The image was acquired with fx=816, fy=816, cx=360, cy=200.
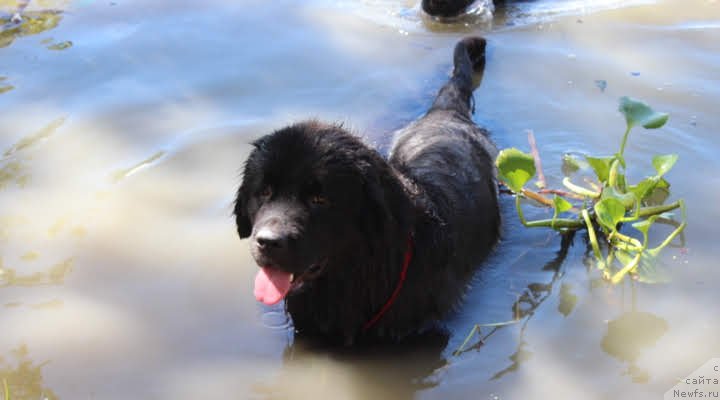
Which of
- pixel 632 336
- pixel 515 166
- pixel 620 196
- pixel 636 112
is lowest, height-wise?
pixel 632 336

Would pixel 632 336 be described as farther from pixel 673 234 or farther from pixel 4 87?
pixel 4 87

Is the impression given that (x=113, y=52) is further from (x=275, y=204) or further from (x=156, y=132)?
(x=275, y=204)

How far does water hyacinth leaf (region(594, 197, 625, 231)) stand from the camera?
4840mm

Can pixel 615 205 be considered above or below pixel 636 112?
below

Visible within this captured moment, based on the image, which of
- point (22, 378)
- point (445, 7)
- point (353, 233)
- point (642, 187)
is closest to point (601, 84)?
point (642, 187)

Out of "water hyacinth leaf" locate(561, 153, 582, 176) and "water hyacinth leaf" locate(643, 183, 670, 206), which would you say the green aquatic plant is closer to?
"water hyacinth leaf" locate(643, 183, 670, 206)

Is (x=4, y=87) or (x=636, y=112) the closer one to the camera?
(x=636, y=112)

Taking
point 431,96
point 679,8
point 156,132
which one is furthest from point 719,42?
point 156,132

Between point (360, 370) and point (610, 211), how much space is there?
180 centimetres

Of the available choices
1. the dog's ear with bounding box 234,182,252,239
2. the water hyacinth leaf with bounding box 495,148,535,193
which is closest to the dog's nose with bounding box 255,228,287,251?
the dog's ear with bounding box 234,182,252,239

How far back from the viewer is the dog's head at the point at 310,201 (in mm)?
3871

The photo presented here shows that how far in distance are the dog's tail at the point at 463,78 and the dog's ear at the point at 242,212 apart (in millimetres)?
2410

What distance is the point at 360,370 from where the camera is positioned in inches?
171

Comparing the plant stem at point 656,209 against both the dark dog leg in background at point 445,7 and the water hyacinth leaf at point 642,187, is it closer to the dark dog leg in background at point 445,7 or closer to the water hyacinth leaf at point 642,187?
the water hyacinth leaf at point 642,187
